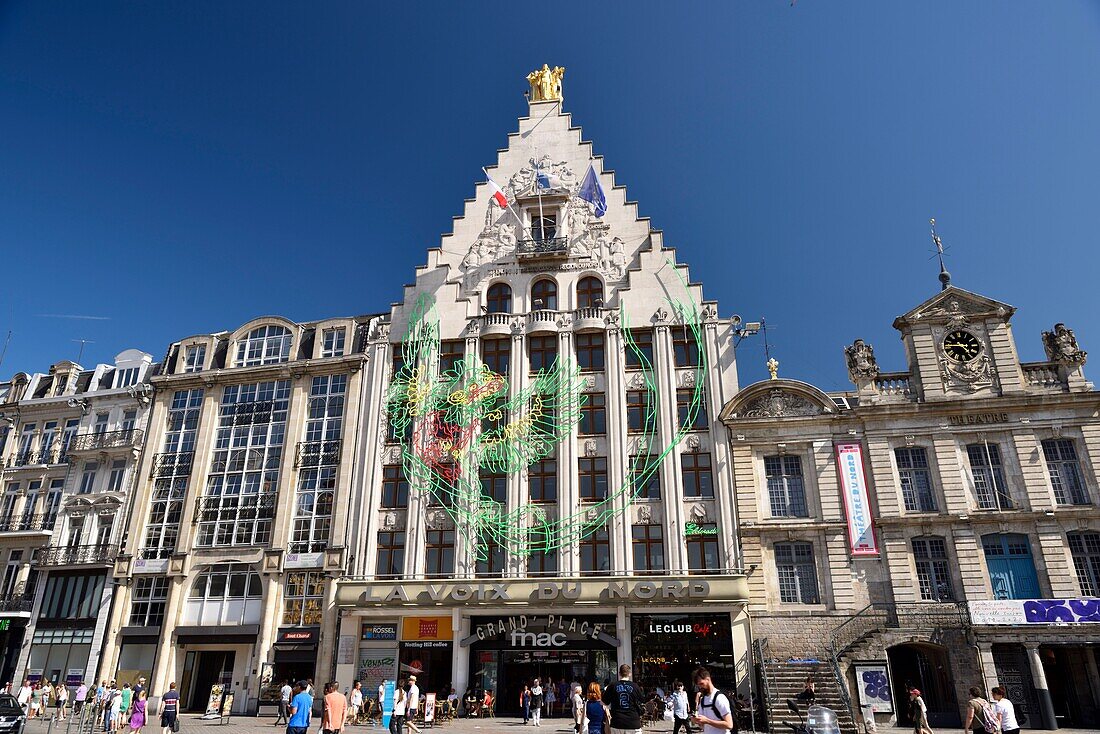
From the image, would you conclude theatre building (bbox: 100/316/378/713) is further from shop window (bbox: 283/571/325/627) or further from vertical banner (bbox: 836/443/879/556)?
vertical banner (bbox: 836/443/879/556)

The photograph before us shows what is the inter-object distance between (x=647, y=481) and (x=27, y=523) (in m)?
35.3

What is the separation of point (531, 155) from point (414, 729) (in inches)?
1219

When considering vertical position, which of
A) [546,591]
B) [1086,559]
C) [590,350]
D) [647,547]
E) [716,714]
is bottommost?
[716,714]

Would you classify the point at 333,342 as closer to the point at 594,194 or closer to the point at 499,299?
the point at 499,299

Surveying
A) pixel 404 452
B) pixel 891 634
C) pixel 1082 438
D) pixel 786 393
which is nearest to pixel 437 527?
pixel 404 452

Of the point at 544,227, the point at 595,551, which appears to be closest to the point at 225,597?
the point at 595,551

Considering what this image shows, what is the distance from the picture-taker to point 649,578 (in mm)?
32000

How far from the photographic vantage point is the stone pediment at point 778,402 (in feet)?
112

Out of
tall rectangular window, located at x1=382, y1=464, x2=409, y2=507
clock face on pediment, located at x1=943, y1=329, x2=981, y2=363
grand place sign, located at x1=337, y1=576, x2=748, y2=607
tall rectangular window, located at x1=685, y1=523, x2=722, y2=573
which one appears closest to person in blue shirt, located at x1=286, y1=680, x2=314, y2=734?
grand place sign, located at x1=337, y1=576, x2=748, y2=607

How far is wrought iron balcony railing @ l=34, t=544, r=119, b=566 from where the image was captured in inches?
1528

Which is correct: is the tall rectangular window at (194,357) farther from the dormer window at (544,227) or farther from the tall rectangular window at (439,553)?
the dormer window at (544,227)

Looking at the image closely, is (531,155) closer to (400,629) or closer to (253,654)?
(400,629)

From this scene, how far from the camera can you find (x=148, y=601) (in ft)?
123

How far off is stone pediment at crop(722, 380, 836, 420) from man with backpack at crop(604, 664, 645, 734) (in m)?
21.6
